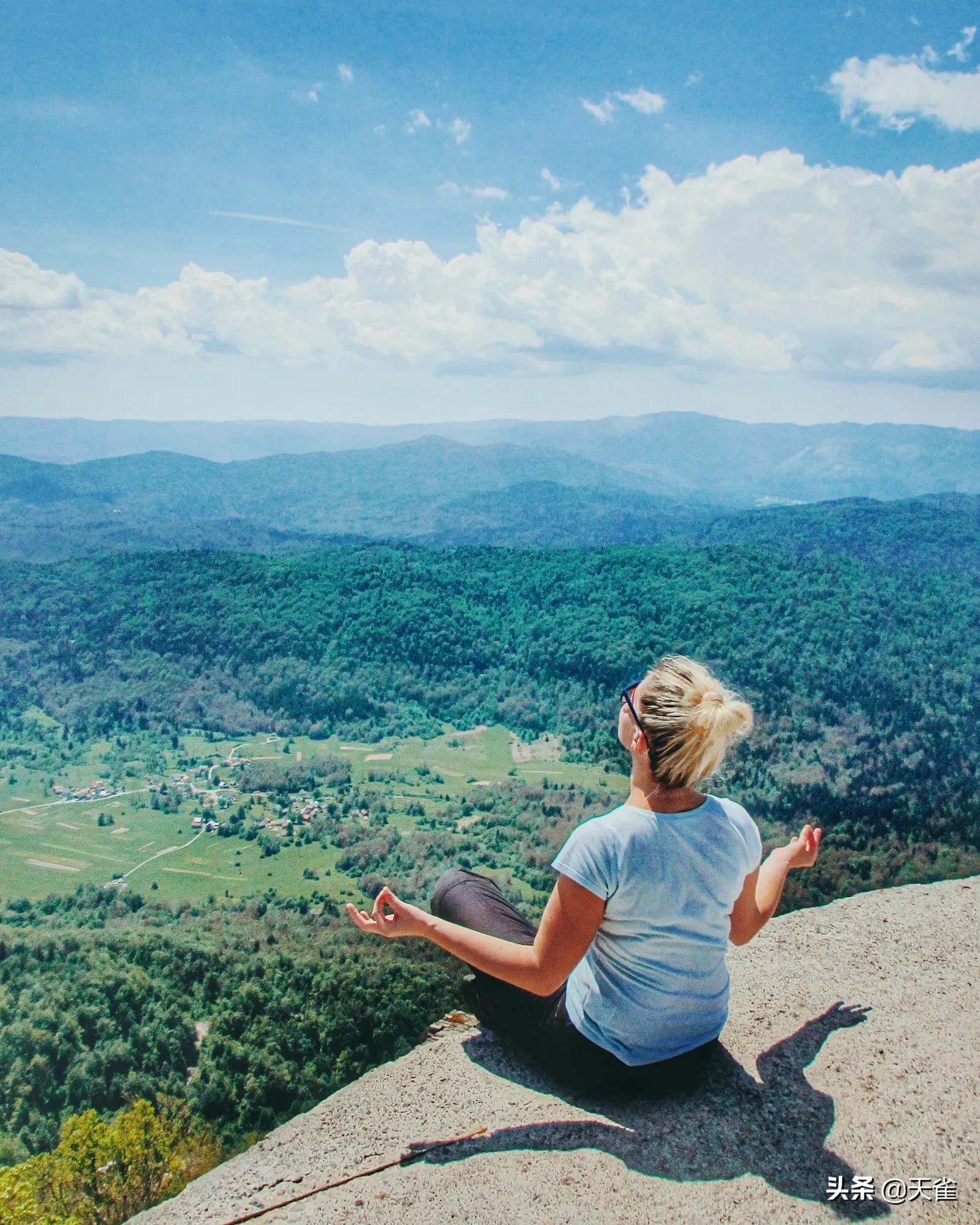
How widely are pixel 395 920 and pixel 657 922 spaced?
85cm

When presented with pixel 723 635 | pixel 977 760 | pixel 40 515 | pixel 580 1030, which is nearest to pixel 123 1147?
pixel 580 1030

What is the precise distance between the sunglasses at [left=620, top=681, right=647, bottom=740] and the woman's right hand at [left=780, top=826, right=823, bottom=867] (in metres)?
1.16

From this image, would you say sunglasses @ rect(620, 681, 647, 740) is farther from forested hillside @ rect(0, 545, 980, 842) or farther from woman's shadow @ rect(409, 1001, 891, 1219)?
forested hillside @ rect(0, 545, 980, 842)

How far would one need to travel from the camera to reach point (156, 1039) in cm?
1809

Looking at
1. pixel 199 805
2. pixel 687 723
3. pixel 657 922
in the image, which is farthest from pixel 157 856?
pixel 687 723

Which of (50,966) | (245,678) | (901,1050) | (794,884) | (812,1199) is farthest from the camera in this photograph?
(245,678)

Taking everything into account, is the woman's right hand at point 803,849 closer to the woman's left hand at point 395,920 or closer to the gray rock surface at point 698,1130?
the gray rock surface at point 698,1130

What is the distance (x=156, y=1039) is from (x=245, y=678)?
2634 inches

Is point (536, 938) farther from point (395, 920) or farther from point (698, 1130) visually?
point (698, 1130)

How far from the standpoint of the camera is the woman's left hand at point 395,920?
2.63 metres

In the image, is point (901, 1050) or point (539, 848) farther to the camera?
point (539, 848)

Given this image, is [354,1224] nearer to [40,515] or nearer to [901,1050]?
[901,1050]

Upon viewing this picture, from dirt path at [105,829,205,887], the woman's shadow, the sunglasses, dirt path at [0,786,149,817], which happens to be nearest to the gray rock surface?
the woman's shadow

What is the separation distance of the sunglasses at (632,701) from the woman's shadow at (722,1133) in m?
1.47
